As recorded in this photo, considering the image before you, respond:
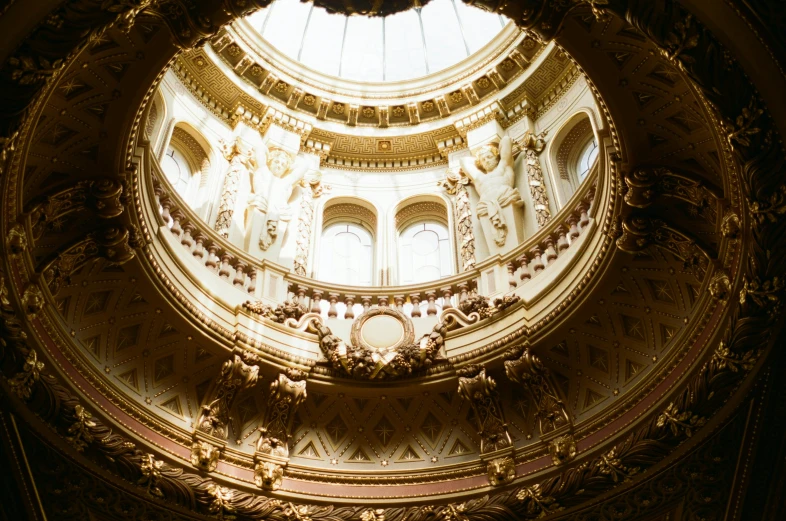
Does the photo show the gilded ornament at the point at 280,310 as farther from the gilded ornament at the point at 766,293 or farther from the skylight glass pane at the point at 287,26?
the skylight glass pane at the point at 287,26

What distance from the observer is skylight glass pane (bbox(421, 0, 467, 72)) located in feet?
76.2

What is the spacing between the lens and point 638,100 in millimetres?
12000

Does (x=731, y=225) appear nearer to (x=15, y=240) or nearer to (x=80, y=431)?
(x=80, y=431)

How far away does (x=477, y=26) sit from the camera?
2295 centimetres

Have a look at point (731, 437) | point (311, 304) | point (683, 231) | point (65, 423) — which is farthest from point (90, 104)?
point (731, 437)

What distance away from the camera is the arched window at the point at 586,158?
18.1 m

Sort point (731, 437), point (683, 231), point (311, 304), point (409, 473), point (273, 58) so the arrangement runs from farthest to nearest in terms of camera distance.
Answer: point (273, 58), point (311, 304), point (409, 473), point (683, 231), point (731, 437)

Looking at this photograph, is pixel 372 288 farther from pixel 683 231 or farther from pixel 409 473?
pixel 683 231

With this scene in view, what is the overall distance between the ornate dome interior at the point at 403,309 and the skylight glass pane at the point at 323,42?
586 centimetres

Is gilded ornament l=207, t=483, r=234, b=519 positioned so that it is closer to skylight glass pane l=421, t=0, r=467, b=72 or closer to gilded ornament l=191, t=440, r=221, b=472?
gilded ornament l=191, t=440, r=221, b=472

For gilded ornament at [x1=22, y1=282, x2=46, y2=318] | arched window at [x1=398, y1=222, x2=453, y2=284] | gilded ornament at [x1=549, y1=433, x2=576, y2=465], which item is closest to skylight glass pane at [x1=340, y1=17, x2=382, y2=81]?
arched window at [x1=398, y1=222, x2=453, y2=284]

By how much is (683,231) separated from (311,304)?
279 inches

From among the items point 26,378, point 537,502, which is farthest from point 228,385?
point 537,502

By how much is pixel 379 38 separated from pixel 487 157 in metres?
7.04
